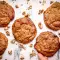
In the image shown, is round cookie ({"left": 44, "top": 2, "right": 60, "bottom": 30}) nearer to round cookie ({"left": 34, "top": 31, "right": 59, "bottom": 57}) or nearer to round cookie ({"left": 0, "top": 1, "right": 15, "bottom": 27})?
round cookie ({"left": 34, "top": 31, "right": 59, "bottom": 57})

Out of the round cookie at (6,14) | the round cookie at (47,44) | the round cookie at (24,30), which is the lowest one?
the round cookie at (47,44)

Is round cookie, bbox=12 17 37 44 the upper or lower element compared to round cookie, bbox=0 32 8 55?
upper

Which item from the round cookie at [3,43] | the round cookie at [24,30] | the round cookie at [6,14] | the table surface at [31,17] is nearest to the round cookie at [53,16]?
the table surface at [31,17]

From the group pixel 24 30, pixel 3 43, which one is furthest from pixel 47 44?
pixel 3 43

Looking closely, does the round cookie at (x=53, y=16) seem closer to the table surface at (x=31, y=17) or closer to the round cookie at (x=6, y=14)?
the table surface at (x=31, y=17)

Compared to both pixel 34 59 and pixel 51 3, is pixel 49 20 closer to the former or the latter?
pixel 51 3

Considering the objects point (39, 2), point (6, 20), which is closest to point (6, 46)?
point (6, 20)

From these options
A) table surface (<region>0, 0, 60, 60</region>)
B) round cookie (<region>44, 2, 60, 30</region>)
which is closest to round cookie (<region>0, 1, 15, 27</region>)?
table surface (<region>0, 0, 60, 60</region>)
